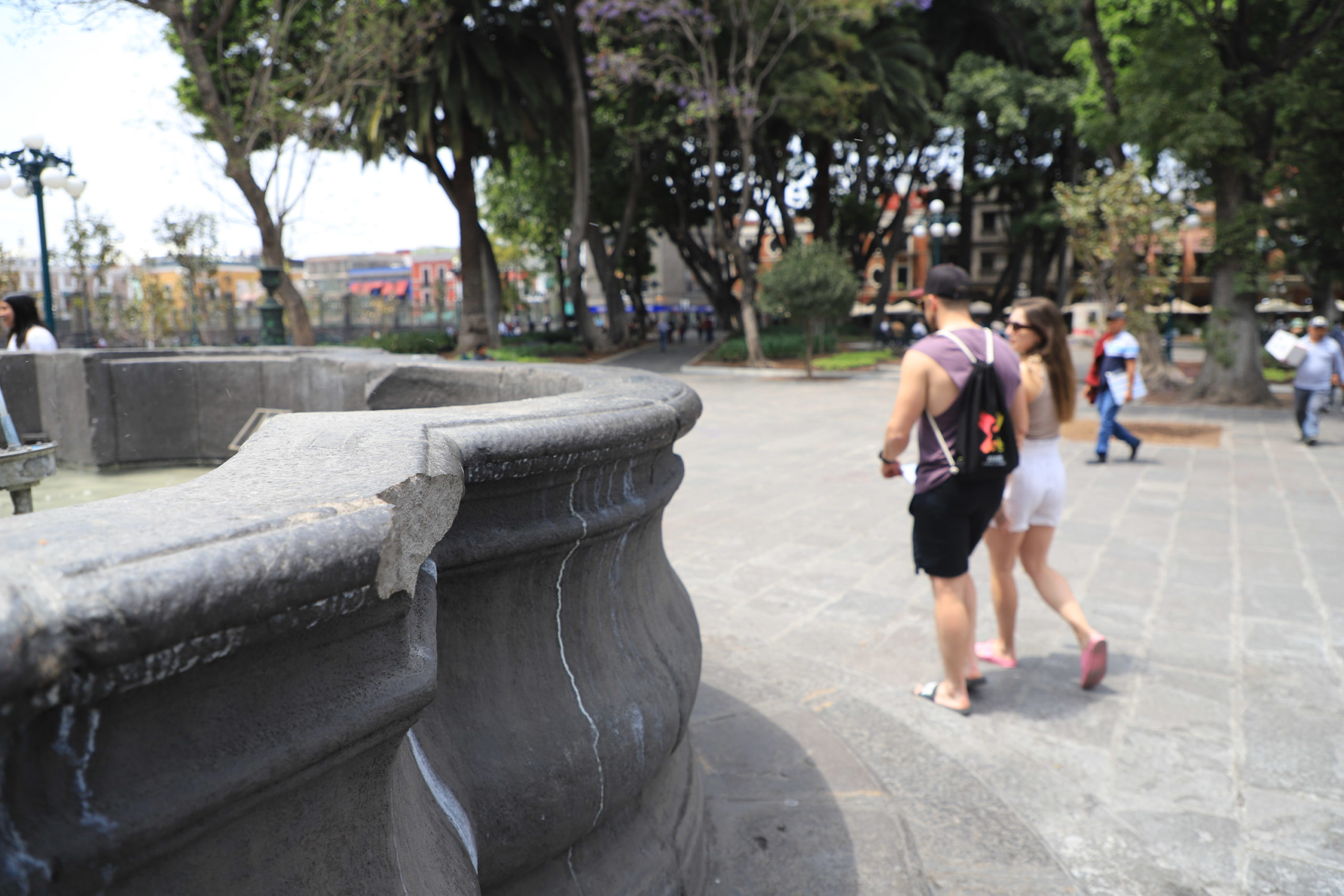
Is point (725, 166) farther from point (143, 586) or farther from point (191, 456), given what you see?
point (143, 586)

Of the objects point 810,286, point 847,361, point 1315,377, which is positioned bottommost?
point 847,361

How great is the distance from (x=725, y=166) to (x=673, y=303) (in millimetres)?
47185

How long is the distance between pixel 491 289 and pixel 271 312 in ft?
42.9

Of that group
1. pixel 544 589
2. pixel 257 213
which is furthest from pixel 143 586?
pixel 257 213

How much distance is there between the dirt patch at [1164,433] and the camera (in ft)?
36.6

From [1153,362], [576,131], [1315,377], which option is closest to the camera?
[1315,377]

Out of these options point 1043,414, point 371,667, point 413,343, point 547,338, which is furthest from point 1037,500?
point 547,338

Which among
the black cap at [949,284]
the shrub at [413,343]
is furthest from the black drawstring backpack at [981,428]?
the shrub at [413,343]

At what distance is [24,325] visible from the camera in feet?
17.3

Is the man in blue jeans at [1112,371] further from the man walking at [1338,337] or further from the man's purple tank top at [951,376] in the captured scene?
the man's purple tank top at [951,376]

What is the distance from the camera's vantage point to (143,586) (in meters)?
0.84

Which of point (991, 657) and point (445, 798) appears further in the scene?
point (991, 657)

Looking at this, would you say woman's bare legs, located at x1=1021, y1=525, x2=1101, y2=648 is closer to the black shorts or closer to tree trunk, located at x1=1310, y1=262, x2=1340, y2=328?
the black shorts

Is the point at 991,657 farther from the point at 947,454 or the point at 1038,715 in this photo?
the point at 947,454
